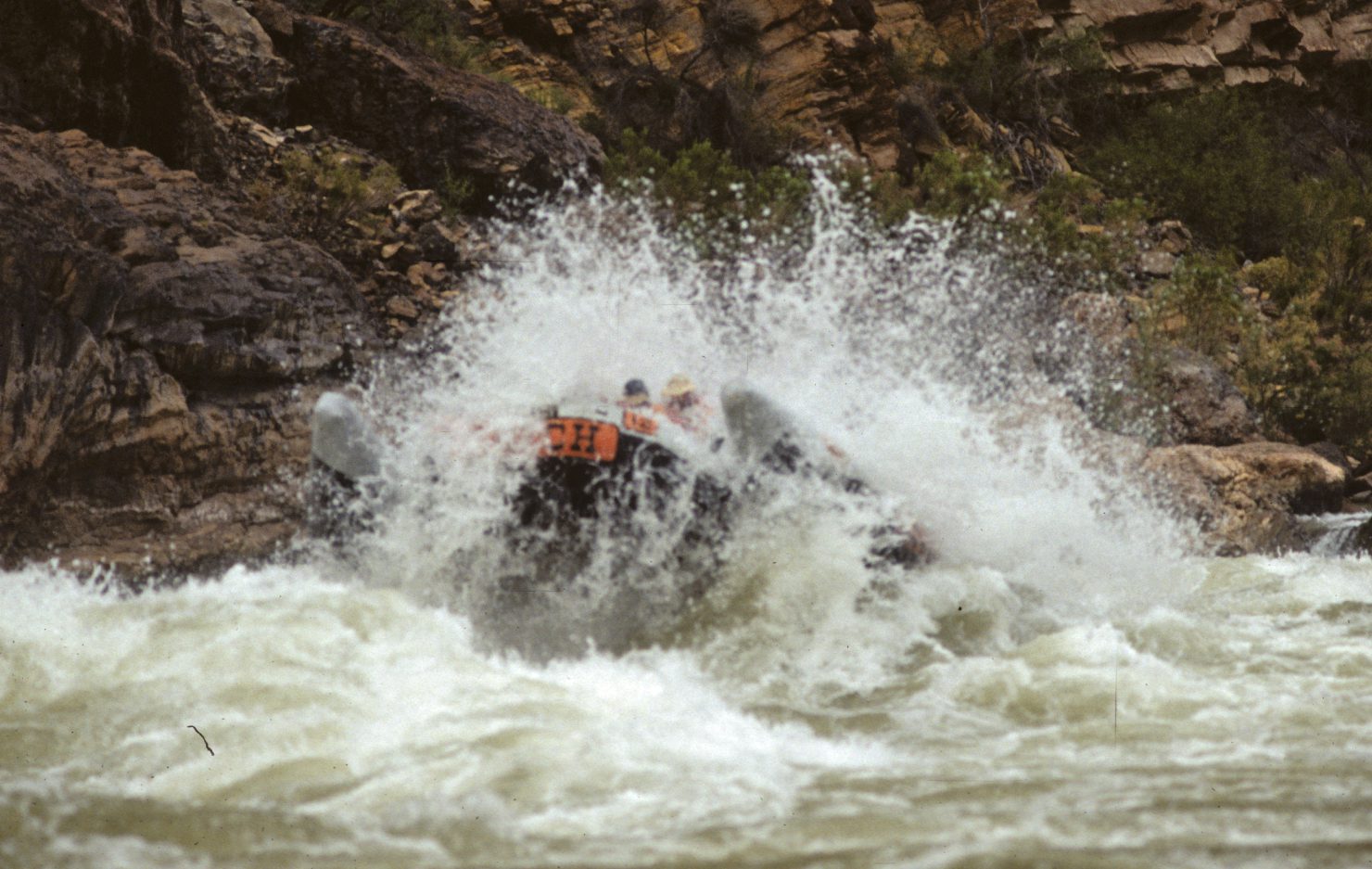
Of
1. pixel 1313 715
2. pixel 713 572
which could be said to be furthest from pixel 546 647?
pixel 1313 715

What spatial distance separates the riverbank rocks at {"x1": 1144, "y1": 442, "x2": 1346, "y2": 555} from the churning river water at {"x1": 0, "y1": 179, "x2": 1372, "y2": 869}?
60cm

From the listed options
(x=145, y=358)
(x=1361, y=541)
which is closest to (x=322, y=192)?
(x=145, y=358)

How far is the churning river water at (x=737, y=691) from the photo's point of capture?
2910 mm

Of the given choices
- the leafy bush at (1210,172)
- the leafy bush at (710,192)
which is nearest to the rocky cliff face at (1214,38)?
the leafy bush at (1210,172)

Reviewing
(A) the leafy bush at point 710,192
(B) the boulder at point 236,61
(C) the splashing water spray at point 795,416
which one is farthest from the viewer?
(A) the leafy bush at point 710,192

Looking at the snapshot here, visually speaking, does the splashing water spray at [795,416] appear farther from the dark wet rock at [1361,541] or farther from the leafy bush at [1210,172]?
the leafy bush at [1210,172]

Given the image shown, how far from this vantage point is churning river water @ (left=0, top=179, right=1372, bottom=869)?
9.55 ft

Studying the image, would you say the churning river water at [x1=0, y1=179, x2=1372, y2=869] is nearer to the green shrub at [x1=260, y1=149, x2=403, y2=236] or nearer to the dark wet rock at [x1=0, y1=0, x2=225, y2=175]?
the green shrub at [x1=260, y1=149, x2=403, y2=236]

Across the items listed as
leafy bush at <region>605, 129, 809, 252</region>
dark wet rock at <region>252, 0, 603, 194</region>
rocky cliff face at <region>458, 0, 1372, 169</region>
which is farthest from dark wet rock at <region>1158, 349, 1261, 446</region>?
rocky cliff face at <region>458, 0, 1372, 169</region>

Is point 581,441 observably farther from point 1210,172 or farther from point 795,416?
point 1210,172

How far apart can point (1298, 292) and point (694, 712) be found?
1491cm

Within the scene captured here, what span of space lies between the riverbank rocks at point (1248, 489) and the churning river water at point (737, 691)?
0.60 meters

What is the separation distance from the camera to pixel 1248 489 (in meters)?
9.57

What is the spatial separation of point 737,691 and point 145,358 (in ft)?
12.9
